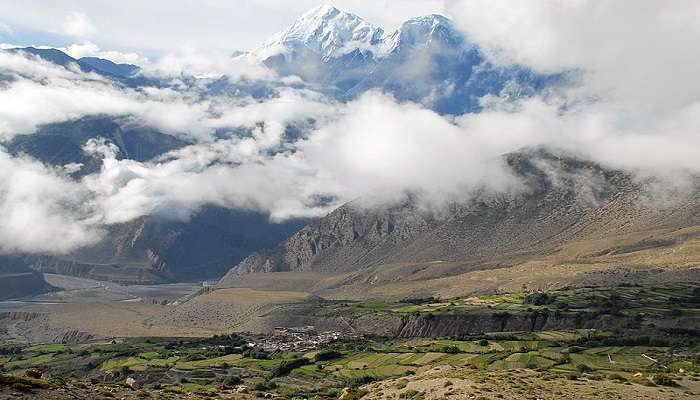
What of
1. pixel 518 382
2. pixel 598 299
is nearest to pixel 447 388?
pixel 518 382

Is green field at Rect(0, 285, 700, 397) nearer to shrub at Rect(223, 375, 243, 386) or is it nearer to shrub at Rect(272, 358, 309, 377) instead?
shrub at Rect(272, 358, 309, 377)

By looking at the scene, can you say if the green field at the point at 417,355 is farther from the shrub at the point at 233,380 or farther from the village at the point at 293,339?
the village at the point at 293,339

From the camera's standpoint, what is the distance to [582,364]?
9894 centimetres

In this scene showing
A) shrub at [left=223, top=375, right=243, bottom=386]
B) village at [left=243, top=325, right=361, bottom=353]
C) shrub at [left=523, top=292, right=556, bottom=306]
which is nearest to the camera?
shrub at [left=223, top=375, right=243, bottom=386]

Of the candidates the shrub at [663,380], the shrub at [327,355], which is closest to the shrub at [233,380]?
the shrub at [327,355]

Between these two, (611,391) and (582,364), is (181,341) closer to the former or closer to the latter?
(582,364)

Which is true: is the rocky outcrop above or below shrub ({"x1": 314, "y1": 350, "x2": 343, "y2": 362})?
above

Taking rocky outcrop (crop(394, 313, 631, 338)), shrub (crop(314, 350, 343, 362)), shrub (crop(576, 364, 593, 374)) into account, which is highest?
rocky outcrop (crop(394, 313, 631, 338))

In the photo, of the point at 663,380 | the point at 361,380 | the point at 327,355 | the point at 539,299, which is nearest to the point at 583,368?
the point at 361,380

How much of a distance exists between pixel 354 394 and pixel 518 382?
1373 centimetres

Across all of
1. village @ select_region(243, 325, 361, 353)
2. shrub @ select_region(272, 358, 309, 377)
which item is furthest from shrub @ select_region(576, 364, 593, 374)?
village @ select_region(243, 325, 361, 353)

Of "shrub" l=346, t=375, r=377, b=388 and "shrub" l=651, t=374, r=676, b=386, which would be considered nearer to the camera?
"shrub" l=651, t=374, r=676, b=386

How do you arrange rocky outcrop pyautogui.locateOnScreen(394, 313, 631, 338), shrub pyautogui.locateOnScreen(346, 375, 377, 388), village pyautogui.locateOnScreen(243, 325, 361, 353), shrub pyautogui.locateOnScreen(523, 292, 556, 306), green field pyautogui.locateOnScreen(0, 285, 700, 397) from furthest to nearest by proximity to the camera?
shrub pyautogui.locateOnScreen(523, 292, 556, 306) < village pyautogui.locateOnScreen(243, 325, 361, 353) < rocky outcrop pyautogui.locateOnScreen(394, 313, 631, 338) < green field pyautogui.locateOnScreen(0, 285, 700, 397) < shrub pyautogui.locateOnScreen(346, 375, 377, 388)

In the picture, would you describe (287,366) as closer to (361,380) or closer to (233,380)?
(233,380)
